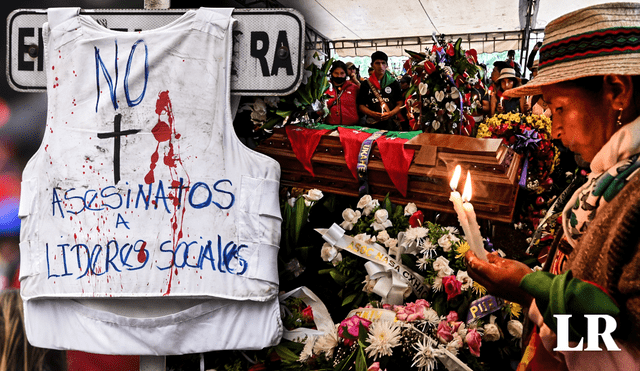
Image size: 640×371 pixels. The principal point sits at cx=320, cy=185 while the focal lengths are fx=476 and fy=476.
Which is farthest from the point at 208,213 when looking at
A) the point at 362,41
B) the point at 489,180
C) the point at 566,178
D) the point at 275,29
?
the point at 362,41

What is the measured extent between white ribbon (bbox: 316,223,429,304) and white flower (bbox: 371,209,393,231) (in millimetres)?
89

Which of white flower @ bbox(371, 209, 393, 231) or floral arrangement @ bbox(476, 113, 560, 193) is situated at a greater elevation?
floral arrangement @ bbox(476, 113, 560, 193)

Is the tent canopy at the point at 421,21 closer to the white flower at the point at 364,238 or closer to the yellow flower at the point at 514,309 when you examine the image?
the white flower at the point at 364,238

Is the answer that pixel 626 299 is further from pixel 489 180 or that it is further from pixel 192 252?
pixel 192 252

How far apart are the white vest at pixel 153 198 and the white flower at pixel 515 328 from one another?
89 centimetres

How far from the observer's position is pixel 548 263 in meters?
1.26

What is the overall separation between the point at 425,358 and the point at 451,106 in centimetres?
162

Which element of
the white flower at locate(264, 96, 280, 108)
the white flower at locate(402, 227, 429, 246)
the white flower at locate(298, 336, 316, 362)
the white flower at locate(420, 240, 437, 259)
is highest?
the white flower at locate(264, 96, 280, 108)

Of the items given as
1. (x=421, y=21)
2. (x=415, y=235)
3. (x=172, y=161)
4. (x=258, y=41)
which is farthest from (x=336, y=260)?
(x=421, y=21)

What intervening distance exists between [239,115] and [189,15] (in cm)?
48

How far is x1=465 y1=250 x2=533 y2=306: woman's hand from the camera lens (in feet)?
3.28

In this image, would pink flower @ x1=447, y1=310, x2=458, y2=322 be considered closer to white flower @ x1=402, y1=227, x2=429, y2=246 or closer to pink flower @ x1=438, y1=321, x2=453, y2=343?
pink flower @ x1=438, y1=321, x2=453, y2=343

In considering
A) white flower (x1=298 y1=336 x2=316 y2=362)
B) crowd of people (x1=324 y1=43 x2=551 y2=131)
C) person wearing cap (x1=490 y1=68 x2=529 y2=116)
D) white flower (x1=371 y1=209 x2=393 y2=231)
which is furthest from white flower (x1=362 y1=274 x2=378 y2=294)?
person wearing cap (x1=490 y1=68 x2=529 y2=116)

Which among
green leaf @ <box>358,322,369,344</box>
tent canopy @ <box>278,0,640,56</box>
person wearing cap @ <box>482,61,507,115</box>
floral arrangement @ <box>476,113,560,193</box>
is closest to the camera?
green leaf @ <box>358,322,369,344</box>
